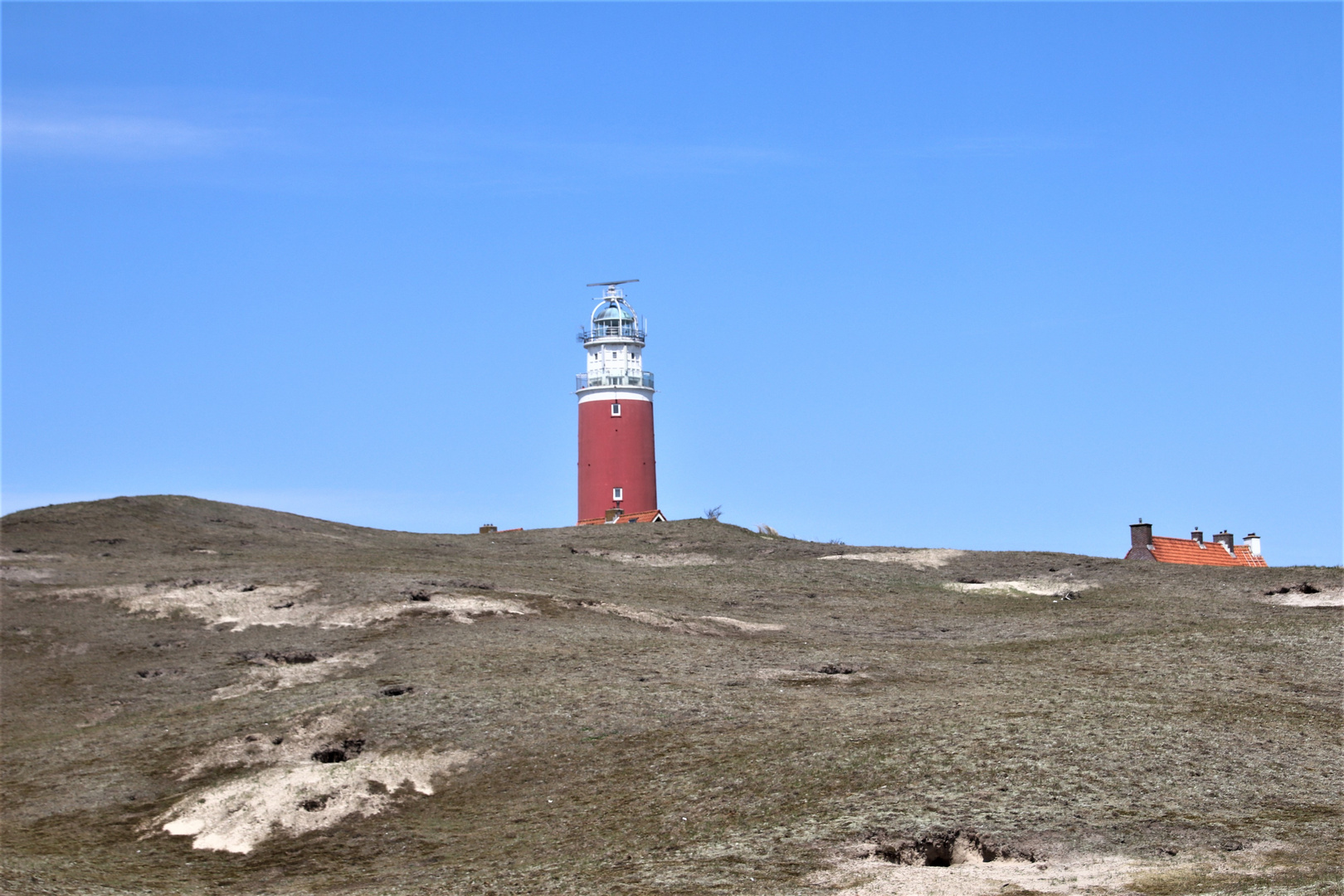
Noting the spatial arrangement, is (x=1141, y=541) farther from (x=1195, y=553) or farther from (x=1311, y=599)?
(x=1311, y=599)

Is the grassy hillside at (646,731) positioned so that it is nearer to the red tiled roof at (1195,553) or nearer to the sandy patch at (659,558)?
the sandy patch at (659,558)

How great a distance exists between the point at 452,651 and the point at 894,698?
10557mm

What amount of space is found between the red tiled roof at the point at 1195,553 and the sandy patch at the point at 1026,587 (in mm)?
15442

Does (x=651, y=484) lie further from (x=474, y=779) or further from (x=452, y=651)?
(x=474, y=779)

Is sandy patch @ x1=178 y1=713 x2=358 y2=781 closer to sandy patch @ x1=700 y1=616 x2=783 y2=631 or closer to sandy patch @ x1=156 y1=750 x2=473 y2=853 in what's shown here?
sandy patch @ x1=156 y1=750 x2=473 y2=853

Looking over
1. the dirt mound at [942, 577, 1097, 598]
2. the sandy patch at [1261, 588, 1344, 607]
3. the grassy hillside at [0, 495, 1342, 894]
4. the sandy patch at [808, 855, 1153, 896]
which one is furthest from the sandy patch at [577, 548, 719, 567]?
the sandy patch at [808, 855, 1153, 896]

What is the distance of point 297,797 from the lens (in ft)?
76.9

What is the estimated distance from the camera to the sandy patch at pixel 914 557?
166ft

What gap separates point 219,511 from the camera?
56625mm

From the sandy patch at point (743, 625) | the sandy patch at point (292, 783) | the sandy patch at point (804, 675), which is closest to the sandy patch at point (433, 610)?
the sandy patch at point (743, 625)

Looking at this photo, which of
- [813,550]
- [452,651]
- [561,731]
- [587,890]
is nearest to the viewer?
[587,890]

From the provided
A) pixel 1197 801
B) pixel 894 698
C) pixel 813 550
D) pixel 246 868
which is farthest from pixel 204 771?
pixel 813 550

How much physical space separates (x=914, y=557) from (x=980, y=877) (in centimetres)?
3486

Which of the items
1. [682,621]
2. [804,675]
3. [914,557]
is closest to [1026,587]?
[914,557]
